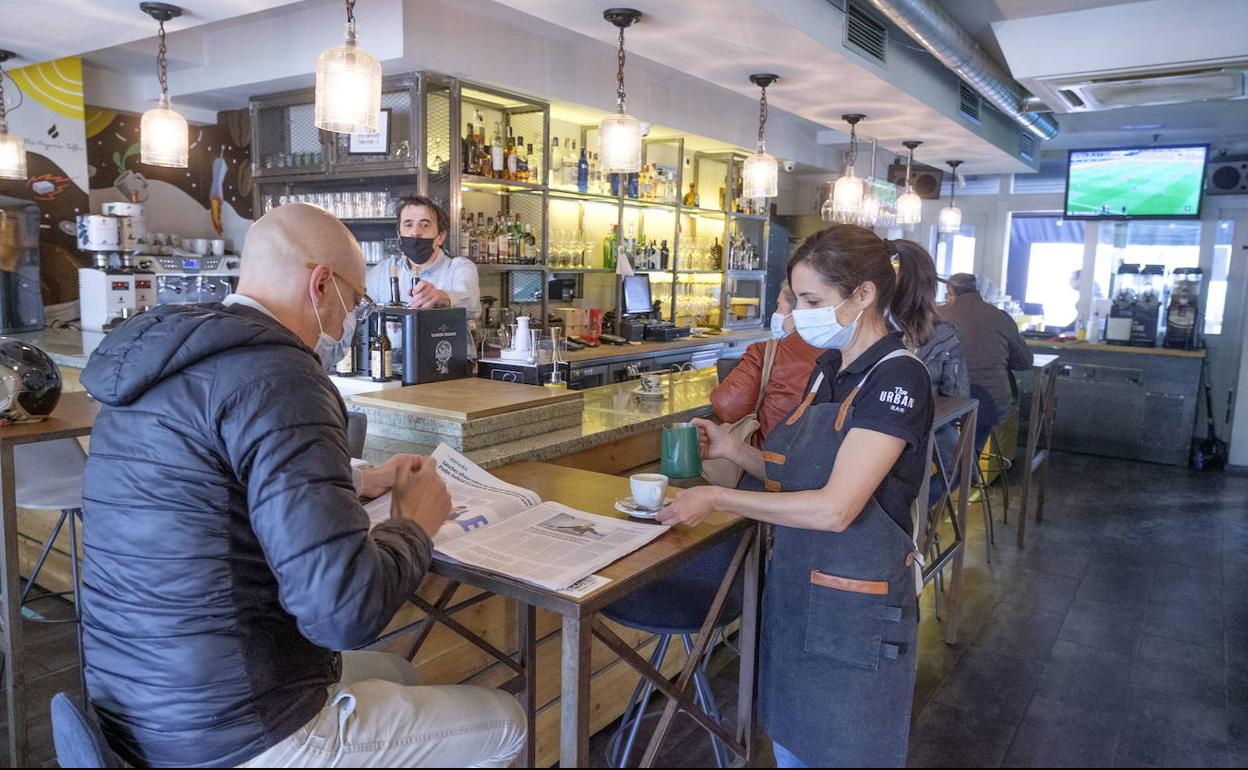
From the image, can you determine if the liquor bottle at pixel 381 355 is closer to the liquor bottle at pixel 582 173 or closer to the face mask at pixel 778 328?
the face mask at pixel 778 328

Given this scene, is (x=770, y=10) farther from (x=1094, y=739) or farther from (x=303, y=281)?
(x=1094, y=739)

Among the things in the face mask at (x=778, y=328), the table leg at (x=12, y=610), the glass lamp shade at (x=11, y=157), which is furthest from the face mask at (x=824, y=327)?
the glass lamp shade at (x=11, y=157)

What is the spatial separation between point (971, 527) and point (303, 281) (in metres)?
4.87

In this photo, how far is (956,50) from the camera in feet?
15.6

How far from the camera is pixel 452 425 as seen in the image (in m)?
2.41

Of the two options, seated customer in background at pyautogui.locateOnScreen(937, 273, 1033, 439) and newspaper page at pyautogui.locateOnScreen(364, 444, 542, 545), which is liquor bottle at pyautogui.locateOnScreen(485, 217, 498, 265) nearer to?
seated customer in background at pyautogui.locateOnScreen(937, 273, 1033, 439)

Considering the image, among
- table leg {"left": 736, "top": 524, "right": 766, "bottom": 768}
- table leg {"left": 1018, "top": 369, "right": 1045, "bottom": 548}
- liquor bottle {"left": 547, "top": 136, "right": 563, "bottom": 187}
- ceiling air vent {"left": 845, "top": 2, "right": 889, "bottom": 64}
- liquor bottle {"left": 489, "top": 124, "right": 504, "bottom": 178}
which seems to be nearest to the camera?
table leg {"left": 736, "top": 524, "right": 766, "bottom": 768}

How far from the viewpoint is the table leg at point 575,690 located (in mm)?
1401

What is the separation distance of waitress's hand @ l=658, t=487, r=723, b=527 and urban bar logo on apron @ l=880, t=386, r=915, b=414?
398 millimetres

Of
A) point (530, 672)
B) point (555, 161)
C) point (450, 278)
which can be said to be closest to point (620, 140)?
point (450, 278)

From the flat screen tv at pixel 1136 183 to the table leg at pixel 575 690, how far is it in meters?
8.44

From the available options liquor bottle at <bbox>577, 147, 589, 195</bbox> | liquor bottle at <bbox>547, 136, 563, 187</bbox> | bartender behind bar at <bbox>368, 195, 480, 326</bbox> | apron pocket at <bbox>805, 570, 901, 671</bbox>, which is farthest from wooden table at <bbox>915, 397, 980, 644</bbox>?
liquor bottle at <bbox>547, 136, 563, 187</bbox>

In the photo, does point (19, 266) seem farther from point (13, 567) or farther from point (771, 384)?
point (771, 384)

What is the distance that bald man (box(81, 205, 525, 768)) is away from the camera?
1.25 meters
